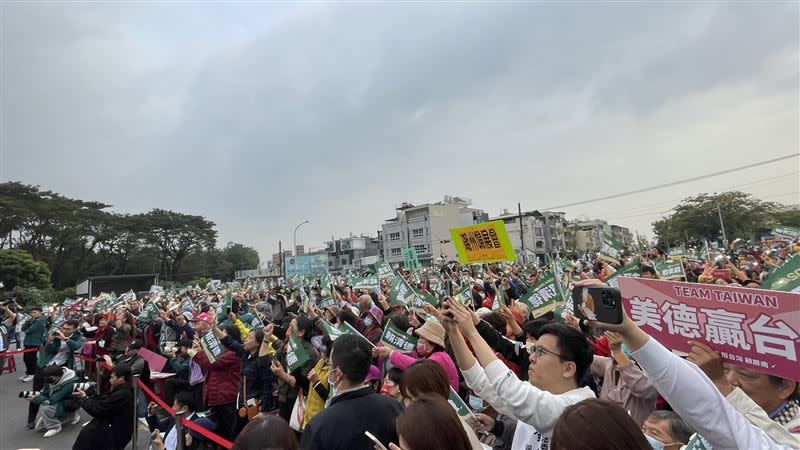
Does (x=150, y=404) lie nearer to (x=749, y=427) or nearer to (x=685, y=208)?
(x=749, y=427)

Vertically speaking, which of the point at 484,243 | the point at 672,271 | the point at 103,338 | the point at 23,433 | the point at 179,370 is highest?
the point at 484,243

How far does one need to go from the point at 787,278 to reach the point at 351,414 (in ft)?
13.1

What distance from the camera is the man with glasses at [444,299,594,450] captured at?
73.3 inches

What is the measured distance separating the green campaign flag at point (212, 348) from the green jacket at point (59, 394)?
3.72m

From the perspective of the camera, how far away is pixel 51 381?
7281 millimetres

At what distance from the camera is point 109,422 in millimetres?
5000

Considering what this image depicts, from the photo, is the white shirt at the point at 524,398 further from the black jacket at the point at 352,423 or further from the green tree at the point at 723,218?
the green tree at the point at 723,218

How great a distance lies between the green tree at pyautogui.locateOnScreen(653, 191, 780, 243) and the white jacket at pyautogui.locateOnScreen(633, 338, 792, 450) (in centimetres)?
5674

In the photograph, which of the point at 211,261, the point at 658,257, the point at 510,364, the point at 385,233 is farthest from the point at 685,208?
the point at 211,261

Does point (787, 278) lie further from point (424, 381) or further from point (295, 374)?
point (295, 374)

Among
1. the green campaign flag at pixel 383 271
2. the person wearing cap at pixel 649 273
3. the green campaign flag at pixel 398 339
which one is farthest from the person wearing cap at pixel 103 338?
the person wearing cap at pixel 649 273

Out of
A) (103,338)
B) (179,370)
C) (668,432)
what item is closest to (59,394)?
(103,338)

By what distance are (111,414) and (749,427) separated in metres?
6.04

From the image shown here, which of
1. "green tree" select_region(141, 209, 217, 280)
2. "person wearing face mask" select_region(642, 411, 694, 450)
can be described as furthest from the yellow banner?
"green tree" select_region(141, 209, 217, 280)
